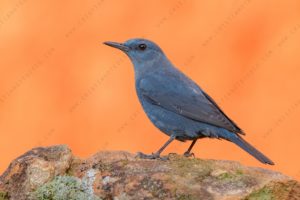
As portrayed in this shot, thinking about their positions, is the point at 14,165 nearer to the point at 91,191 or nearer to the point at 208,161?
the point at 91,191

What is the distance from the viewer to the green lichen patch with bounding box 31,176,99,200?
16.3ft

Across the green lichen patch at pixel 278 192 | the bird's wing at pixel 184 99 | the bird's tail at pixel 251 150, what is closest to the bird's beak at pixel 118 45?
the bird's wing at pixel 184 99

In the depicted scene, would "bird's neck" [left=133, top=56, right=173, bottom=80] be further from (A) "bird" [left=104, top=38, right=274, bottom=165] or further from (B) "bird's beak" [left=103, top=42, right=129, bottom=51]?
(B) "bird's beak" [left=103, top=42, right=129, bottom=51]

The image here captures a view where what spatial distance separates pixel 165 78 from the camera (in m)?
6.96

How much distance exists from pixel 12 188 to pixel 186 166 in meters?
1.60

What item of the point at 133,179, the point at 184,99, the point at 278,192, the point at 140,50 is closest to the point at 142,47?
the point at 140,50

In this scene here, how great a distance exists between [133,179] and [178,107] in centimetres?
180

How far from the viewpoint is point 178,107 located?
6621 mm

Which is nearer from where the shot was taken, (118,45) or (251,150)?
(251,150)

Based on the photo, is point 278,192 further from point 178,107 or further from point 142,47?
point 142,47

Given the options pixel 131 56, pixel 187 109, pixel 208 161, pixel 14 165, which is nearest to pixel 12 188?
pixel 14 165

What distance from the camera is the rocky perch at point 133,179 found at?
4.86 meters

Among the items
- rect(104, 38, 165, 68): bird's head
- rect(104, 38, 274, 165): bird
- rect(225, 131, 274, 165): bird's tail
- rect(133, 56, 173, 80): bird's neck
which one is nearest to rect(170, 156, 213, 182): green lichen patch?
rect(104, 38, 274, 165): bird

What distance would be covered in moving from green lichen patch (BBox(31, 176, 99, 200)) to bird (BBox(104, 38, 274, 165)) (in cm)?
111
